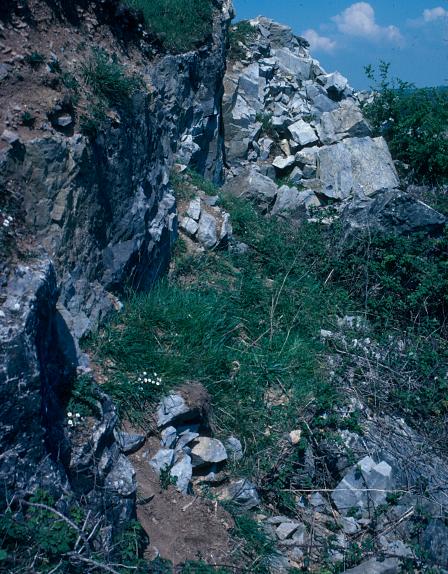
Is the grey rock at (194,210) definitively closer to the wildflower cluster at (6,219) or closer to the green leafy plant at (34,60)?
the green leafy plant at (34,60)

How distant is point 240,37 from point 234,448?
9.94 m

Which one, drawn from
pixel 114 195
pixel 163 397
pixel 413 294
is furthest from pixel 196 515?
pixel 413 294

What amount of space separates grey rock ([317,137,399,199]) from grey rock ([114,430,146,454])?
6.36 m

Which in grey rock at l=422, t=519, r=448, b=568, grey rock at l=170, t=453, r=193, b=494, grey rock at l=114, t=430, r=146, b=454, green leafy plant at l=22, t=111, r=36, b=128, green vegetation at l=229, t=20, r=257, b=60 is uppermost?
green vegetation at l=229, t=20, r=257, b=60

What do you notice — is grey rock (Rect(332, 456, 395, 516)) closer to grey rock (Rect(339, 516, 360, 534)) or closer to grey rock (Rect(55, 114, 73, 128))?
grey rock (Rect(339, 516, 360, 534))

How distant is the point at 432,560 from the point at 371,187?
→ 660cm

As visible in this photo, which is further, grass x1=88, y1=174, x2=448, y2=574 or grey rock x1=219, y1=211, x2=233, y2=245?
grey rock x1=219, y1=211, x2=233, y2=245

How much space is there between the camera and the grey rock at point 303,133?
10703 millimetres

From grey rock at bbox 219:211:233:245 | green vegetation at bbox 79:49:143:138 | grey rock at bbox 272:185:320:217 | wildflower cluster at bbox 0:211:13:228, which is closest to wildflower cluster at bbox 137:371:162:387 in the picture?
wildflower cluster at bbox 0:211:13:228

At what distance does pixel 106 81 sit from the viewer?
4898 millimetres

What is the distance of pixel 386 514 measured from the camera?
4012 mm

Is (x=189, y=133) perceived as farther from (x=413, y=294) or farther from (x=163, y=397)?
(x=163, y=397)

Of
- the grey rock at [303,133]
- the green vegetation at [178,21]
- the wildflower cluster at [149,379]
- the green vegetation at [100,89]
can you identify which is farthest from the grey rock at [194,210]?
the grey rock at [303,133]

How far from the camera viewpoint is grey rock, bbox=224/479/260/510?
3.91 m
